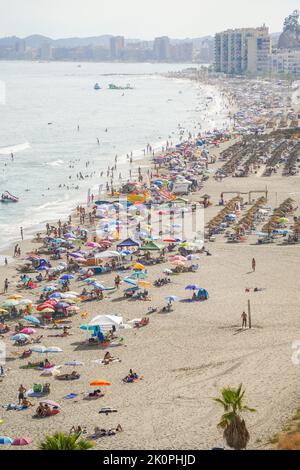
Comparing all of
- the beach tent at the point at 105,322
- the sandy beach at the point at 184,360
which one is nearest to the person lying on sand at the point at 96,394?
the sandy beach at the point at 184,360

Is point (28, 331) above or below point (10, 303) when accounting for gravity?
below

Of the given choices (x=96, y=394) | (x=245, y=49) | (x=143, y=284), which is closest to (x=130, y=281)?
(x=143, y=284)

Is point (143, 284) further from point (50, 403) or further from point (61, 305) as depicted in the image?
point (50, 403)

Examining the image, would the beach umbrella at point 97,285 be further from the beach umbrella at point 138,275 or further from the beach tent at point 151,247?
the beach tent at point 151,247

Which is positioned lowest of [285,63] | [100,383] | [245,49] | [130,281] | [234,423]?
[100,383]

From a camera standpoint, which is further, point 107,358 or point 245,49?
point 245,49
